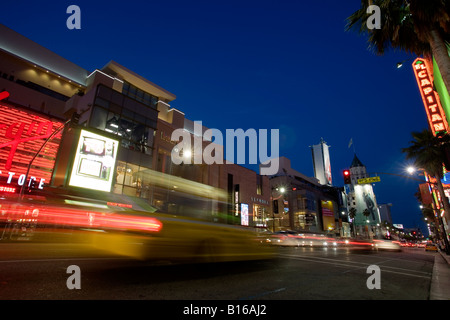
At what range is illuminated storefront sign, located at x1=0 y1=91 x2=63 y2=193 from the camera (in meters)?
20.5

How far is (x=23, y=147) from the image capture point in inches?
884

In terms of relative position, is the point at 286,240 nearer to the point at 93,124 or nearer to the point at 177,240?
the point at 177,240

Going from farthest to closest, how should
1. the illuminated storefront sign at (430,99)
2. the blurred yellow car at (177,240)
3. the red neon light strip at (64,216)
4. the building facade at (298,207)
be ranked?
the building facade at (298,207) < the illuminated storefront sign at (430,99) < the red neon light strip at (64,216) < the blurred yellow car at (177,240)

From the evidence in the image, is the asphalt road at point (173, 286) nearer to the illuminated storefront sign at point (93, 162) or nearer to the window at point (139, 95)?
the illuminated storefront sign at point (93, 162)

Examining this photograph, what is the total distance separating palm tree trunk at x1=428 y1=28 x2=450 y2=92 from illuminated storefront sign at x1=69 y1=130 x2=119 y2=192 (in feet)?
75.6

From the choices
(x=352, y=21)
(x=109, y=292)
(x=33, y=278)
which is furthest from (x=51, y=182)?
(x=352, y=21)

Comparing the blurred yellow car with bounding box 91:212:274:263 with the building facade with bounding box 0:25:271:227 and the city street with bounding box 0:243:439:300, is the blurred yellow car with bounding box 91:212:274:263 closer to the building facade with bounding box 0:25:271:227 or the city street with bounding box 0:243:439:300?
the city street with bounding box 0:243:439:300

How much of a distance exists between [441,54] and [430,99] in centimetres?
1922

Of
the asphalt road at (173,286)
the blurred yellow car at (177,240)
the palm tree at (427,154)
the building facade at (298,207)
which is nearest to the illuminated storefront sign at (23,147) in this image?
the blurred yellow car at (177,240)

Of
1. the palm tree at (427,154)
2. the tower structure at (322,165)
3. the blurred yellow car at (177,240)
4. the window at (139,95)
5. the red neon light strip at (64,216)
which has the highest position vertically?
the tower structure at (322,165)

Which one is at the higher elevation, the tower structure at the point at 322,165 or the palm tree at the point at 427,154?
the tower structure at the point at 322,165

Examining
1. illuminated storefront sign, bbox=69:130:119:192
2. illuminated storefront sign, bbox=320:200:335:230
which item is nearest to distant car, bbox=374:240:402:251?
illuminated storefront sign, bbox=69:130:119:192

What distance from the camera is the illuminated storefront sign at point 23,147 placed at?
20531 mm
